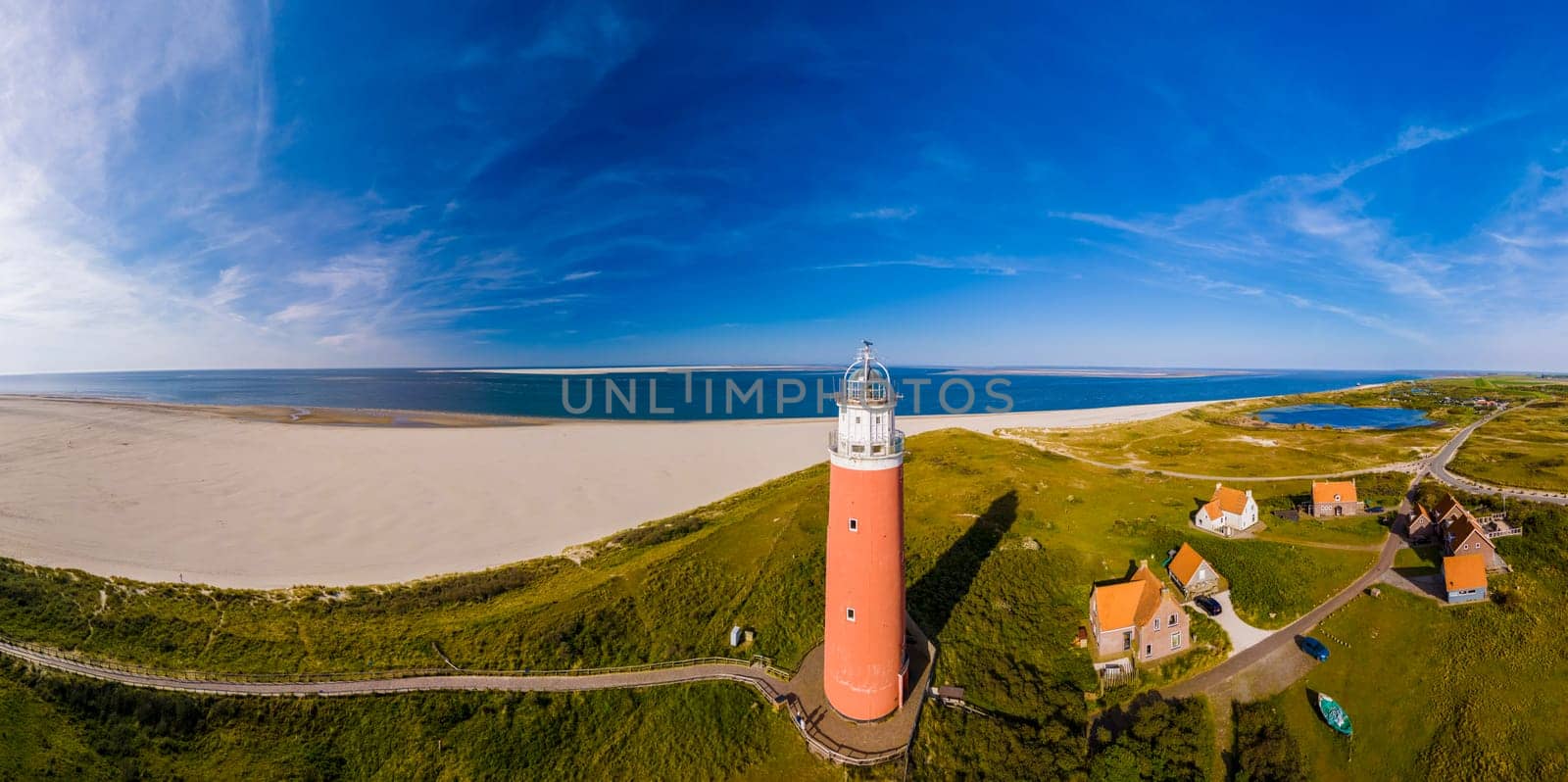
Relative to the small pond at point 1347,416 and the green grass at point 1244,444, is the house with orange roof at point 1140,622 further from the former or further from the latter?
the small pond at point 1347,416

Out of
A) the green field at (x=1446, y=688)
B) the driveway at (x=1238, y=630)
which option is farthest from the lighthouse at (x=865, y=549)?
the driveway at (x=1238, y=630)

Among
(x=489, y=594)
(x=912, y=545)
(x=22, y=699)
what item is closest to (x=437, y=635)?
(x=489, y=594)

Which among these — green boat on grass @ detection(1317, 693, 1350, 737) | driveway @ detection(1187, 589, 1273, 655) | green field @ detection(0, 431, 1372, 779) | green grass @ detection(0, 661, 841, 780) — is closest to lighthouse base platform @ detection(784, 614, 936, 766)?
green grass @ detection(0, 661, 841, 780)

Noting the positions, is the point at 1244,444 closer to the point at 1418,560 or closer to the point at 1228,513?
the point at 1418,560

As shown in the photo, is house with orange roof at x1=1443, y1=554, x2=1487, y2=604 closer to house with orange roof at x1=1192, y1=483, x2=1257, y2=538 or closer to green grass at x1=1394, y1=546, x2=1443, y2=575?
green grass at x1=1394, y1=546, x2=1443, y2=575

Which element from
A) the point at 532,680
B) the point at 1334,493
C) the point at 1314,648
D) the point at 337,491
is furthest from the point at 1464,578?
the point at 337,491

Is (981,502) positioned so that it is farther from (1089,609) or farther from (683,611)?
(683,611)
